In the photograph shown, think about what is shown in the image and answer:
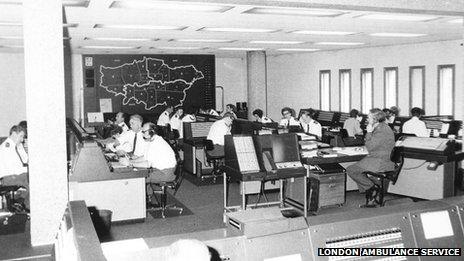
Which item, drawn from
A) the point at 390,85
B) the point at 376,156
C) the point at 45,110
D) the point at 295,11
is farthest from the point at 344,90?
the point at 45,110

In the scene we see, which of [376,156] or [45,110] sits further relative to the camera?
[376,156]

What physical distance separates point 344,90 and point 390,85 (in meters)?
1.89

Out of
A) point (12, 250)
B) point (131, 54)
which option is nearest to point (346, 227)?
point (12, 250)

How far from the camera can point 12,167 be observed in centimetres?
668

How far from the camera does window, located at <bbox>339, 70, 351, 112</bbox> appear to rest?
46.1 ft

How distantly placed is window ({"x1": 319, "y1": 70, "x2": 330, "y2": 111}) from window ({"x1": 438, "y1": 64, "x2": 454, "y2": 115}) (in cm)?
415

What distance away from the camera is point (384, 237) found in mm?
2508

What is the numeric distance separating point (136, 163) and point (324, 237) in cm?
474

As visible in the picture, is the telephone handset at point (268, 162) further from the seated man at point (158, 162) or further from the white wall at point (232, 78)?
the white wall at point (232, 78)

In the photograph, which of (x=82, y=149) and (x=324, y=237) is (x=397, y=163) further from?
(x=324, y=237)

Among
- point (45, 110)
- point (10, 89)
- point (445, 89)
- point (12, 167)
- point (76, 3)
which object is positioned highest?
point (76, 3)

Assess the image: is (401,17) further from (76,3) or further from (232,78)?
(232,78)

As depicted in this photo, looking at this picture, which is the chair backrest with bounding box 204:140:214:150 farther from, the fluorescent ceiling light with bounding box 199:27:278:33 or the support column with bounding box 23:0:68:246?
the support column with bounding box 23:0:68:246

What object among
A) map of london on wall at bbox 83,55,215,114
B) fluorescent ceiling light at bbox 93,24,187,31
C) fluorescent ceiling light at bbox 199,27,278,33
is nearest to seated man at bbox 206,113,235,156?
fluorescent ceiling light at bbox 199,27,278,33
